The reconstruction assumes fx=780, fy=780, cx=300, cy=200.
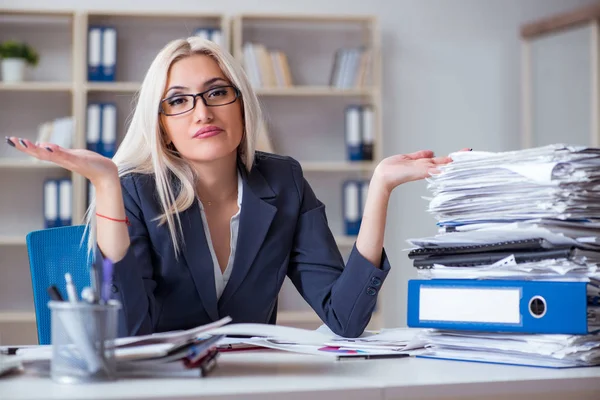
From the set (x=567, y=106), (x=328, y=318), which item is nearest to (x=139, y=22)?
(x=567, y=106)

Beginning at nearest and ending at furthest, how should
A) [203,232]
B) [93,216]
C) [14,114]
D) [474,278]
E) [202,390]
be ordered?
[202,390] → [474,278] → [93,216] → [203,232] → [14,114]

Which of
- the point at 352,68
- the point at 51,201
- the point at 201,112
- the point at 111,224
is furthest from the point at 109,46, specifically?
the point at 111,224

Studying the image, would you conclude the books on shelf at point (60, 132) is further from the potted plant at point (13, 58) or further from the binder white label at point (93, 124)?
the potted plant at point (13, 58)

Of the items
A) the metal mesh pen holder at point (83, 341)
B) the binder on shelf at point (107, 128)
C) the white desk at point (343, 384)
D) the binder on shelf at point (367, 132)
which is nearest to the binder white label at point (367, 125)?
the binder on shelf at point (367, 132)

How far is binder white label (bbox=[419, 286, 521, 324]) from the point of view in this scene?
1095 millimetres

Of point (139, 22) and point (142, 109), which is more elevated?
point (139, 22)

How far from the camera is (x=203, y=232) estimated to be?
1.65 m

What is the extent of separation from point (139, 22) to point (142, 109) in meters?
2.92

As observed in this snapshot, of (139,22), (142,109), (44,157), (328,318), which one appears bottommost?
(328,318)

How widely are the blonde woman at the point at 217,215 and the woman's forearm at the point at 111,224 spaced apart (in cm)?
19

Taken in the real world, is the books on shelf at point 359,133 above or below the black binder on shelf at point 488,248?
above

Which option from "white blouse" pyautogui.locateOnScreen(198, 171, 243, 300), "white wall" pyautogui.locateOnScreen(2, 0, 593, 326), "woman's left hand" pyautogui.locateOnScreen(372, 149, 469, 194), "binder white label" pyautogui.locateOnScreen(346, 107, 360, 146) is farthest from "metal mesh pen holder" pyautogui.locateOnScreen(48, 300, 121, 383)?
"white wall" pyautogui.locateOnScreen(2, 0, 593, 326)

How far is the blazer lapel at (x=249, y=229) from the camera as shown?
1.68 meters

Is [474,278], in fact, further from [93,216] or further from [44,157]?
[93,216]
